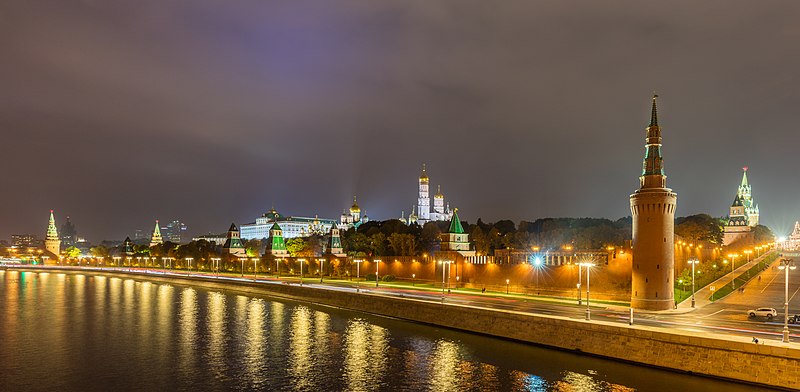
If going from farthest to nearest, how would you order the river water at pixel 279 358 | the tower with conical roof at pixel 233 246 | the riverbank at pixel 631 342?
1. the tower with conical roof at pixel 233 246
2. the river water at pixel 279 358
3. the riverbank at pixel 631 342

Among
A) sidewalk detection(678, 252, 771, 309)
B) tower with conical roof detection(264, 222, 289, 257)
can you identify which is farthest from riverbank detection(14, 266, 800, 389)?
tower with conical roof detection(264, 222, 289, 257)

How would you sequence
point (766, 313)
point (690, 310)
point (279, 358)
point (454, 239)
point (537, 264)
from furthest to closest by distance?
point (454, 239)
point (537, 264)
point (690, 310)
point (766, 313)
point (279, 358)

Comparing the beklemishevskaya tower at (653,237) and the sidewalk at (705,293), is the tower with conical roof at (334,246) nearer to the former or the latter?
the sidewalk at (705,293)

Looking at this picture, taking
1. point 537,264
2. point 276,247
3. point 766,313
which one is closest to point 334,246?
point 276,247

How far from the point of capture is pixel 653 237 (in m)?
46.3

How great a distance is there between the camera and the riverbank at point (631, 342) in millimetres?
27219

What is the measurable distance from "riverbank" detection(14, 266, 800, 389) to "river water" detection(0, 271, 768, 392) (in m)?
0.73

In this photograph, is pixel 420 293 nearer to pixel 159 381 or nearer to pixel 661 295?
pixel 661 295

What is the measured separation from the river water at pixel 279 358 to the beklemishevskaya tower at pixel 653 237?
44.3ft

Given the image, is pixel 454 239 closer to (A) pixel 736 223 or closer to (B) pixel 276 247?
(B) pixel 276 247

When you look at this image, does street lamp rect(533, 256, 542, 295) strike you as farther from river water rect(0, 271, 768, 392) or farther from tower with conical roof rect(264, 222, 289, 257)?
tower with conical roof rect(264, 222, 289, 257)

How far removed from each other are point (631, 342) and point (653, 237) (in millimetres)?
15910

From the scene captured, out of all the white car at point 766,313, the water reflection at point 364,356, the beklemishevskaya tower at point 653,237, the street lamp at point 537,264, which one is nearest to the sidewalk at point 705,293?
the beklemishevskaya tower at point 653,237

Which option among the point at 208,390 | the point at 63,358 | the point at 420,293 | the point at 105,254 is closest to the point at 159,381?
the point at 208,390
